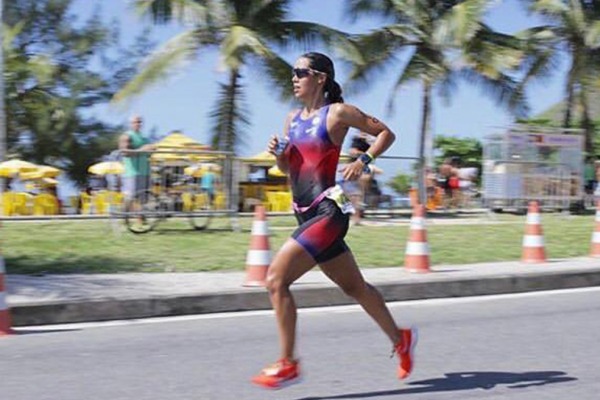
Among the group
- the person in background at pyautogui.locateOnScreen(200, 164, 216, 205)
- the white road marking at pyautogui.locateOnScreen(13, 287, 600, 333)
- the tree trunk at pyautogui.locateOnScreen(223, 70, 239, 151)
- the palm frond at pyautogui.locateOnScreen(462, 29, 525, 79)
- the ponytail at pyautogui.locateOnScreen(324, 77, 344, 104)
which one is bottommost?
the white road marking at pyautogui.locateOnScreen(13, 287, 600, 333)

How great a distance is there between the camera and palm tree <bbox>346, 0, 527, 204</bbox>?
77.9ft

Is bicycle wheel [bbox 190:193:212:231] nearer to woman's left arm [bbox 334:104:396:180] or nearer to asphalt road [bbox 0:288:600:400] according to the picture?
asphalt road [bbox 0:288:600:400]

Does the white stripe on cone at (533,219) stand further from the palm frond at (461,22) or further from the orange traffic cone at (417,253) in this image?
the palm frond at (461,22)

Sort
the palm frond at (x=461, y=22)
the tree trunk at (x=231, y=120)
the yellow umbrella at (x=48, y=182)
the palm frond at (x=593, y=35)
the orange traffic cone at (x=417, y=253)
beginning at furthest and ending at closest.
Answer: the yellow umbrella at (x=48, y=182) < the palm frond at (x=593, y=35) < the palm frond at (x=461, y=22) < the tree trunk at (x=231, y=120) < the orange traffic cone at (x=417, y=253)

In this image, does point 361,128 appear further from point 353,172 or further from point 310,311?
point 310,311

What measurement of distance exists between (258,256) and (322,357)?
2750mm

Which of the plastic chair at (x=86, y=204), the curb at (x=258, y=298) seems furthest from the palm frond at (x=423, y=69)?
the curb at (x=258, y=298)

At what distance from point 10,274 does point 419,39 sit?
16.3 meters

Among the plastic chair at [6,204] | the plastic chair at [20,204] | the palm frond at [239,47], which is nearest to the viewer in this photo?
the palm frond at [239,47]

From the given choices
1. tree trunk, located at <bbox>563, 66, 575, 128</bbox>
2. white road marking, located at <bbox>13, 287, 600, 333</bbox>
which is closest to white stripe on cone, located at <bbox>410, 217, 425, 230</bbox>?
white road marking, located at <bbox>13, 287, 600, 333</bbox>

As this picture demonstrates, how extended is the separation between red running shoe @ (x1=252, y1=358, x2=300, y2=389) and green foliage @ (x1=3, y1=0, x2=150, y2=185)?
98.0ft

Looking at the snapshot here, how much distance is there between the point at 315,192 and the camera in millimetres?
5707

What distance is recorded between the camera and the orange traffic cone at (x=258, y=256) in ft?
30.9

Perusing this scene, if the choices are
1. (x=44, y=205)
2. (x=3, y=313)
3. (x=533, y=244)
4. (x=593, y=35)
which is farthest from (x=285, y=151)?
(x=593, y=35)
